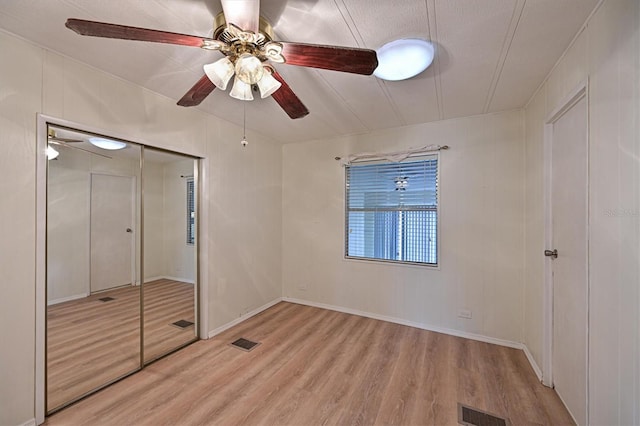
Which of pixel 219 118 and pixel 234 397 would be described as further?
pixel 219 118

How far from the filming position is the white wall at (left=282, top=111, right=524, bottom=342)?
2.70 meters

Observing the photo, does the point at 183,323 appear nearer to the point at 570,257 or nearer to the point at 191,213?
the point at 191,213

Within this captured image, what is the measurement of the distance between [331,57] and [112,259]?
8.22 ft

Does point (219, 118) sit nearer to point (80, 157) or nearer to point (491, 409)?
point (80, 157)

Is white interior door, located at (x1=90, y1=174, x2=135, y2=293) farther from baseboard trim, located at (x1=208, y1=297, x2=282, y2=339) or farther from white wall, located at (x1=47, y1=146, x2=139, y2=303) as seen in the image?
baseboard trim, located at (x1=208, y1=297, x2=282, y2=339)

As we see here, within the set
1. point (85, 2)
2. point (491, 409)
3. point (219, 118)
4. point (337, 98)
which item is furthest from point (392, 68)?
point (491, 409)

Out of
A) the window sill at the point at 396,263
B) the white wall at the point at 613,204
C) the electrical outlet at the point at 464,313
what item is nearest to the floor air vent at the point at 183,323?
the window sill at the point at 396,263

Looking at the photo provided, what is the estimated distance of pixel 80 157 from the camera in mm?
2006

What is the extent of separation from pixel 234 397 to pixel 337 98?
264 cm

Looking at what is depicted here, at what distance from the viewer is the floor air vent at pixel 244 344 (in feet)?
8.61

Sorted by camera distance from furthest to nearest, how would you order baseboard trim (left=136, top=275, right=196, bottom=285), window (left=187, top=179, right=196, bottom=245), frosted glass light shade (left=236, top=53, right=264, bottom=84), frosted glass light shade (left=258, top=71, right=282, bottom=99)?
1. window (left=187, top=179, right=196, bottom=245)
2. baseboard trim (left=136, top=275, right=196, bottom=285)
3. frosted glass light shade (left=258, top=71, right=282, bottom=99)
4. frosted glass light shade (left=236, top=53, right=264, bottom=84)

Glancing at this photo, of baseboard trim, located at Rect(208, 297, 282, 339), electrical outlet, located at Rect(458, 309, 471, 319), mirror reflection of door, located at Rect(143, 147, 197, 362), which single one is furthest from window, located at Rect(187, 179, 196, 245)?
electrical outlet, located at Rect(458, 309, 471, 319)

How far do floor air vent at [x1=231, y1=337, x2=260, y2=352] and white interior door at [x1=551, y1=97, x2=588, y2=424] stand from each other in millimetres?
2552

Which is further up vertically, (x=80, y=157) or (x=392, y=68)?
(x=392, y=68)
